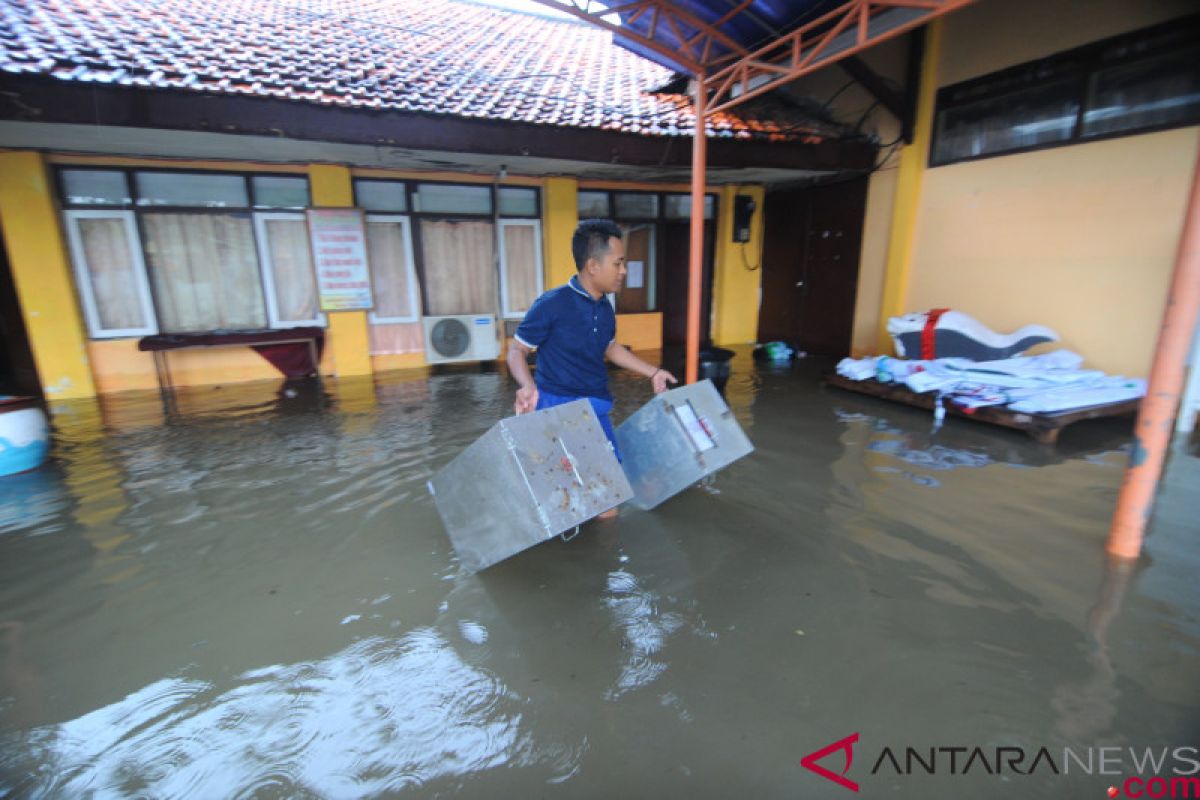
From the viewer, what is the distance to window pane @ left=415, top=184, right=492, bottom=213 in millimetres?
7941

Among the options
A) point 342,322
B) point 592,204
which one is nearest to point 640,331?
point 592,204

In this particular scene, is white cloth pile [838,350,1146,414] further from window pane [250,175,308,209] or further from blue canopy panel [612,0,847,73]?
window pane [250,175,308,209]

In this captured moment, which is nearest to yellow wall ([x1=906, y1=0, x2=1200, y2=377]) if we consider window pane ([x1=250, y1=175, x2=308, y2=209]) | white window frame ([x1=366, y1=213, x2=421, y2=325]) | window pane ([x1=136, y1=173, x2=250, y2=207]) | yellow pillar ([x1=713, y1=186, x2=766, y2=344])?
yellow pillar ([x1=713, y1=186, x2=766, y2=344])

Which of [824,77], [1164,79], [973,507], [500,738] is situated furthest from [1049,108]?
[500,738]

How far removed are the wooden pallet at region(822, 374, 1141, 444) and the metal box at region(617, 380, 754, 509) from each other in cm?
330

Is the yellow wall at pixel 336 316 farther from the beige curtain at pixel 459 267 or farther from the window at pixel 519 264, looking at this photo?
the beige curtain at pixel 459 267

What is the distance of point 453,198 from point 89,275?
4.72 meters

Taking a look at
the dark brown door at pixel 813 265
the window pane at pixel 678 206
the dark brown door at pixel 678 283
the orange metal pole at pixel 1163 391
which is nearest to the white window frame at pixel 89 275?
the dark brown door at pixel 678 283

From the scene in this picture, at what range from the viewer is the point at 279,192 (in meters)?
7.20

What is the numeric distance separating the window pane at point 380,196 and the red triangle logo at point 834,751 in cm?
821

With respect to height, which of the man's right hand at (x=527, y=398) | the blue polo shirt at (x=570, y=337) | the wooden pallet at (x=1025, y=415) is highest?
the blue polo shirt at (x=570, y=337)

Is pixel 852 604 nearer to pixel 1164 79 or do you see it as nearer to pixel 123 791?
pixel 123 791

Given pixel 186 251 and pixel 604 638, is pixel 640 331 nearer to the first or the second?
pixel 186 251

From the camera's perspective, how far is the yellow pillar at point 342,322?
285 inches
